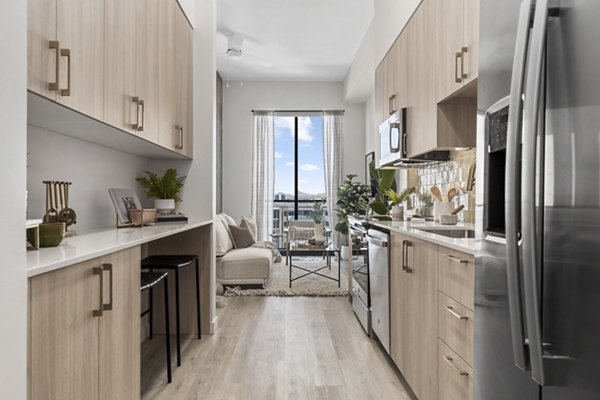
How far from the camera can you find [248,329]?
3336mm

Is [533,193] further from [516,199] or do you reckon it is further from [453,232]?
[453,232]

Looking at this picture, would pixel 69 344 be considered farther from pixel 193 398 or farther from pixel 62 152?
pixel 62 152

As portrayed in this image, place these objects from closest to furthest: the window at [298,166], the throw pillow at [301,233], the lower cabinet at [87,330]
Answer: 1. the lower cabinet at [87,330]
2. the throw pillow at [301,233]
3. the window at [298,166]

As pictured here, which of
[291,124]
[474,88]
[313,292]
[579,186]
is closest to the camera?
[579,186]

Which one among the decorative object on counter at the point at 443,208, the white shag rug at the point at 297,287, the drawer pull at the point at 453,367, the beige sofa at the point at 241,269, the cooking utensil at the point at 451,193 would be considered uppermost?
the cooking utensil at the point at 451,193

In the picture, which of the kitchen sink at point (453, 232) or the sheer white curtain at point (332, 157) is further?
the sheer white curtain at point (332, 157)

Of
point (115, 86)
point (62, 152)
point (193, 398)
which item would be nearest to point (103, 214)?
point (62, 152)

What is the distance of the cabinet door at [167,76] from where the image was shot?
8.48 feet

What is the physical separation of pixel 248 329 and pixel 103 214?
146 centimetres

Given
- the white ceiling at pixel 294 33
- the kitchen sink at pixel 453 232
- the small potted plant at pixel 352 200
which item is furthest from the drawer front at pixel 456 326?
the small potted plant at pixel 352 200

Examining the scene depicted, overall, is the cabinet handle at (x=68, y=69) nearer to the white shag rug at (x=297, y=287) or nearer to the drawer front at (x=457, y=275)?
the drawer front at (x=457, y=275)

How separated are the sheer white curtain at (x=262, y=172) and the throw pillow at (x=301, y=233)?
2.65ft

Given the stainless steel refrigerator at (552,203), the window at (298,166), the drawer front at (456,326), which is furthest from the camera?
the window at (298,166)

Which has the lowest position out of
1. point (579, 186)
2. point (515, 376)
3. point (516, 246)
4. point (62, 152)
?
point (515, 376)
